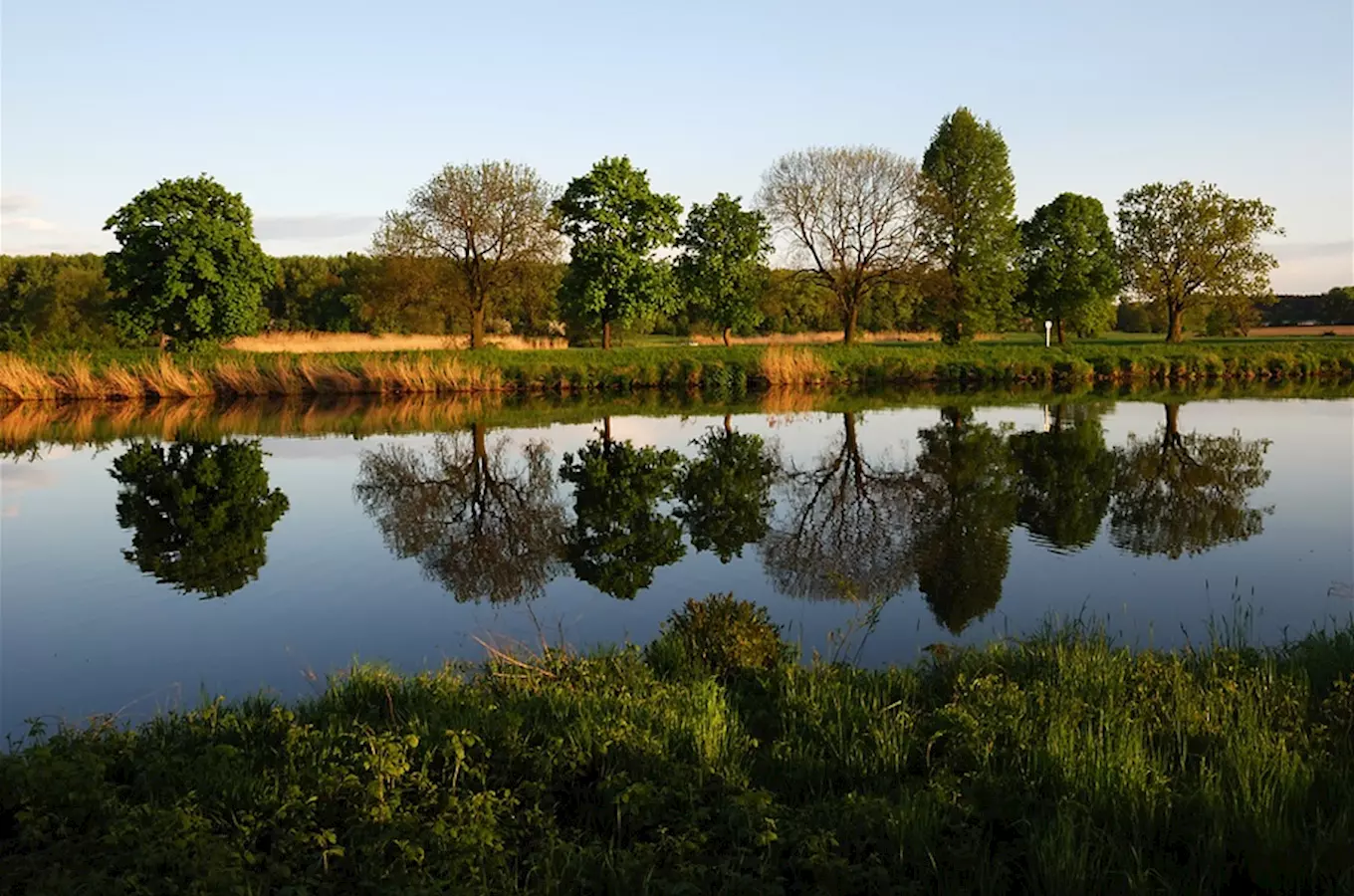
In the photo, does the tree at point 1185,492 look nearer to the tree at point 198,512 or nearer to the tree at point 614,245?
the tree at point 198,512

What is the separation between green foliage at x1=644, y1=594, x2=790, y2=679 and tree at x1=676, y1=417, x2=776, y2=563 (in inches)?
151

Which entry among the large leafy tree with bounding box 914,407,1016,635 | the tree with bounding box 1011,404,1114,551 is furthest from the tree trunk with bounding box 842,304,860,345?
the large leafy tree with bounding box 914,407,1016,635

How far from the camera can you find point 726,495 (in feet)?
54.0

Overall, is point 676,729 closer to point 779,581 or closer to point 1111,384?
point 779,581

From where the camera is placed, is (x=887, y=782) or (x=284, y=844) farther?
(x=887, y=782)

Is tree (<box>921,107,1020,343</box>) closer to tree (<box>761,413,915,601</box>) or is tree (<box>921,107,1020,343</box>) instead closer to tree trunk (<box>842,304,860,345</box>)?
tree trunk (<box>842,304,860,345</box>)

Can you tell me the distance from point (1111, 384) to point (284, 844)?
41.6 m

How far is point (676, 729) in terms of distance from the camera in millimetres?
5754

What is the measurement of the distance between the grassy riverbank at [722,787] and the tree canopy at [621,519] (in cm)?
444

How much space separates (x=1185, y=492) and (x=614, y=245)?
3435cm

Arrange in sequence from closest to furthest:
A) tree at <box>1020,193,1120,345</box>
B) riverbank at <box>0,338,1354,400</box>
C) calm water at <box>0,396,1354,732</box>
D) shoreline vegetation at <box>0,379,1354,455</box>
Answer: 1. calm water at <box>0,396,1354,732</box>
2. shoreline vegetation at <box>0,379,1354,455</box>
3. riverbank at <box>0,338,1354,400</box>
4. tree at <box>1020,193,1120,345</box>

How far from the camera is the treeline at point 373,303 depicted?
1964 inches

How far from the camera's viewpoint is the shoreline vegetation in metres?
26.2

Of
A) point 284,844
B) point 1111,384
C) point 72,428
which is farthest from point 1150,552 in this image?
point 1111,384
